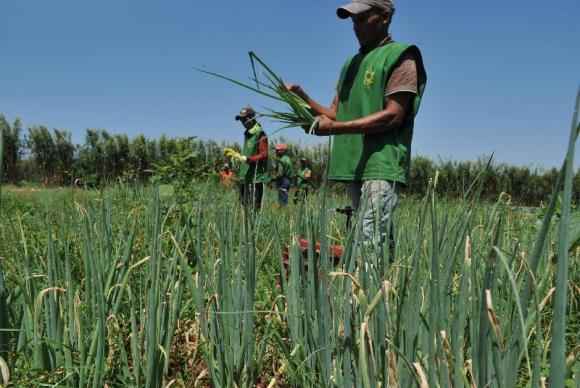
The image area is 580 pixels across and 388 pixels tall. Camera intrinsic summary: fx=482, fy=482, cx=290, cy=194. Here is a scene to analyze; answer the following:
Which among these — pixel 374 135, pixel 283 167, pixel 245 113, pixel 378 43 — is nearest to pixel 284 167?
pixel 283 167

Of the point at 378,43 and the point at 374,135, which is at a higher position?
the point at 378,43

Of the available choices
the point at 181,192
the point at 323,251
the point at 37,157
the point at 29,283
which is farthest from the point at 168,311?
the point at 37,157

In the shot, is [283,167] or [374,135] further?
[283,167]

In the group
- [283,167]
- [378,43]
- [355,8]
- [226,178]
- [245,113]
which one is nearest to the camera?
[355,8]

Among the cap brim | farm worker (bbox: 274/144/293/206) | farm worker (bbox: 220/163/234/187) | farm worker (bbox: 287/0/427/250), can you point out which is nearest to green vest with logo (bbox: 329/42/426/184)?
farm worker (bbox: 287/0/427/250)

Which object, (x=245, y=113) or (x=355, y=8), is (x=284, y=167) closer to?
(x=245, y=113)

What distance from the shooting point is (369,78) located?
1879 mm

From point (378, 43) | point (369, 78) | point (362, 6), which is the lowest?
point (369, 78)

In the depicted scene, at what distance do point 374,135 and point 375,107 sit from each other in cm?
11

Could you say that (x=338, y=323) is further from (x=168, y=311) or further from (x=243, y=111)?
(x=243, y=111)

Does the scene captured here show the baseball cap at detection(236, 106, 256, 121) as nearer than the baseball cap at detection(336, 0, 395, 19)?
No

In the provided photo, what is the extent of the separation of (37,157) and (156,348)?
2362 cm

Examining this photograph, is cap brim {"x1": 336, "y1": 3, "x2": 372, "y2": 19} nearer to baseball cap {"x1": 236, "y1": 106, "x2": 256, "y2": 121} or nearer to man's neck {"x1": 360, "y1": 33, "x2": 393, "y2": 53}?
man's neck {"x1": 360, "y1": 33, "x2": 393, "y2": 53}

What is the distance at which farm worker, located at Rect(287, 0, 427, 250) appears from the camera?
178cm
